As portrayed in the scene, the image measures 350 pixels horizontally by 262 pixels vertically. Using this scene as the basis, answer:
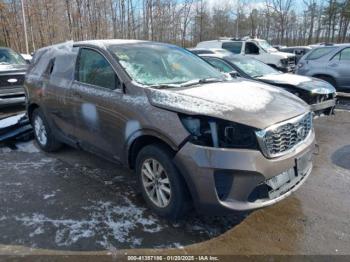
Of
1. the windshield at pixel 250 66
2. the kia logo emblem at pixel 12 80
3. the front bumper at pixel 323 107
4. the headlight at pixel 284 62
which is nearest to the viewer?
the front bumper at pixel 323 107

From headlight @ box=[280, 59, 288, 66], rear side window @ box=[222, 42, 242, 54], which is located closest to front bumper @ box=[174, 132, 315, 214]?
headlight @ box=[280, 59, 288, 66]

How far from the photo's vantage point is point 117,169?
4.81 metres

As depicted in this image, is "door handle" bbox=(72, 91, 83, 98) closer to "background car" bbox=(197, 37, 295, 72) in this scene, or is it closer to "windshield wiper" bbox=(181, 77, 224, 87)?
"windshield wiper" bbox=(181, 77, 224, 87)

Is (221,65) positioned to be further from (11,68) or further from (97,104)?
(11,68)

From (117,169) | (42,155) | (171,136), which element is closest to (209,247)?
(171,136)

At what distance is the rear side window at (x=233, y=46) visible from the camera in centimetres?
1661

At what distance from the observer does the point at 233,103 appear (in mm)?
3166

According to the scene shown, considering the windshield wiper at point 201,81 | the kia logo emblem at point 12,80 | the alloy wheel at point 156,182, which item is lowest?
the alloy wheel at point 156,182

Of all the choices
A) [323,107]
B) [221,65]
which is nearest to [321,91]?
[323,107]

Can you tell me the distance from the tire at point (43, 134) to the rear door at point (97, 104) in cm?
109

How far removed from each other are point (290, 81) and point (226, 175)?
4.90 meters

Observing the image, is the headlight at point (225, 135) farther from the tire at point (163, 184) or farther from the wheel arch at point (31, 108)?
the wheel arch at point (31, 108)

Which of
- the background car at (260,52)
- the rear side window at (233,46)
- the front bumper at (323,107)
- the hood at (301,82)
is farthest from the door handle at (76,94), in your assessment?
the rear side window at (233,46)

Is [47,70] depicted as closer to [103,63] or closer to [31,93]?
[31,93]
